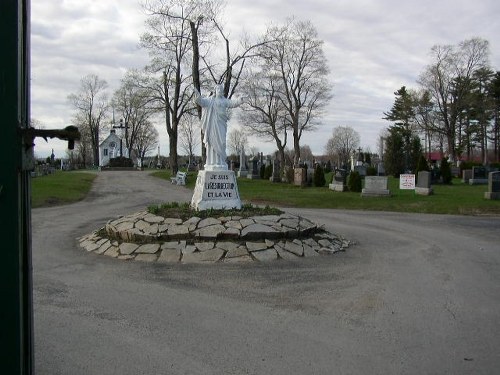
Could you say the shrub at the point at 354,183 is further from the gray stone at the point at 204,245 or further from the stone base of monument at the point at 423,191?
the gray stone at the point at 204,245

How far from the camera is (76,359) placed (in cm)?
402

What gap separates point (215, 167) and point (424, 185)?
50.4ft

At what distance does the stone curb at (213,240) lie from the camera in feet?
27.8

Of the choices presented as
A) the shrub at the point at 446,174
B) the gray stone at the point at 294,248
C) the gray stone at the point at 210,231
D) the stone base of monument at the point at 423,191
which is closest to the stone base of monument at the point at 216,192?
the gray stone at the point at 210,231

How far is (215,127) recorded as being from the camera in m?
11.8

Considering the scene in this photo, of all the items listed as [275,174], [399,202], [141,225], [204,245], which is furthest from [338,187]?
[204,245]

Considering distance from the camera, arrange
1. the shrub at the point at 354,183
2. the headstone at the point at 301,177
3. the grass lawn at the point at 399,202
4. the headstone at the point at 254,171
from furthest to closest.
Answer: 1. the headstone at the point at 254,171
2. the headstone at the point at 301,177
3. the shrub at the point at 354,183
4. the grass lawn at the point at 399,202

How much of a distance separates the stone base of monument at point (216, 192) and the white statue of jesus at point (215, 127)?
367mm

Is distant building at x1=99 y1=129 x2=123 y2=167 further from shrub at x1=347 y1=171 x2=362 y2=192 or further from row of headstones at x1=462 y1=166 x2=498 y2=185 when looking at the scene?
row of headstones at x1=462 y1=166 x2=498 y2=185

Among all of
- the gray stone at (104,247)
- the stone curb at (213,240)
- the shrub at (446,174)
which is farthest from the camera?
the shrub at (446,174)

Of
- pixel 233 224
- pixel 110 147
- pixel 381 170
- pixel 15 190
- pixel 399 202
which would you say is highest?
pixel 110 147

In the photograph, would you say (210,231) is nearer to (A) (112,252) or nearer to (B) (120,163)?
(A) (112,252)

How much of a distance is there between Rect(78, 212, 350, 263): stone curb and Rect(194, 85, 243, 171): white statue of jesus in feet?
7.68

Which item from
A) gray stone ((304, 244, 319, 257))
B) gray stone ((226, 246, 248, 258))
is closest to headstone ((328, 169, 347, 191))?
gray stone ((304, 244, 319, 257))
